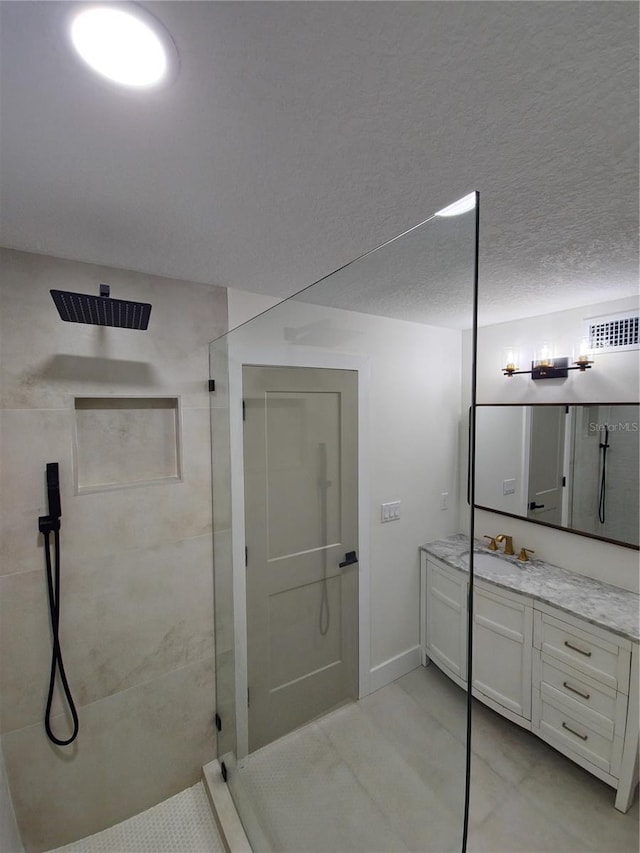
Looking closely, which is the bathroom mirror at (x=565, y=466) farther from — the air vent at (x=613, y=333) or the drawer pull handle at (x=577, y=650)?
the drawer pull handle at (x=577, y=650)

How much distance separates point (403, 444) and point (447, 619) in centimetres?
38

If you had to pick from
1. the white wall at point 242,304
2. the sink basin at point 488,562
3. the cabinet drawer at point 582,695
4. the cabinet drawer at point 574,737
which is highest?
the white wall at point 242,304

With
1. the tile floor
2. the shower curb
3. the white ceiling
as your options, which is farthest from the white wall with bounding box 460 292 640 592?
the shower curb

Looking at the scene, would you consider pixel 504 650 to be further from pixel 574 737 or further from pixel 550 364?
pixel 550 364

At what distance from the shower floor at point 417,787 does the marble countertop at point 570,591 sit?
90 cm

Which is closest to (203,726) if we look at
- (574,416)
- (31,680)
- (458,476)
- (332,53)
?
(31,680)

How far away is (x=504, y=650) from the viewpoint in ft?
6.71

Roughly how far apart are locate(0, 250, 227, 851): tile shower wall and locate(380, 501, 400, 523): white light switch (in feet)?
3.69

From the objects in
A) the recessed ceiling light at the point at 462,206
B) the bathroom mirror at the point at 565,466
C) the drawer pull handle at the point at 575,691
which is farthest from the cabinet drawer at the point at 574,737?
the recessed ceiling light at the point at 462,206

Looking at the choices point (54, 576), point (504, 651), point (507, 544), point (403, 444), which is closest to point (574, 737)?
point (504, 651)

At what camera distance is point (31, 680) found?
1393 mm

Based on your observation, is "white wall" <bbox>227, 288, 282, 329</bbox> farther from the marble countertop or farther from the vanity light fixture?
the marble countertop

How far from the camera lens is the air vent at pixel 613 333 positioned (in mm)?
1874

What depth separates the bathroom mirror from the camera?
6.23 feet
